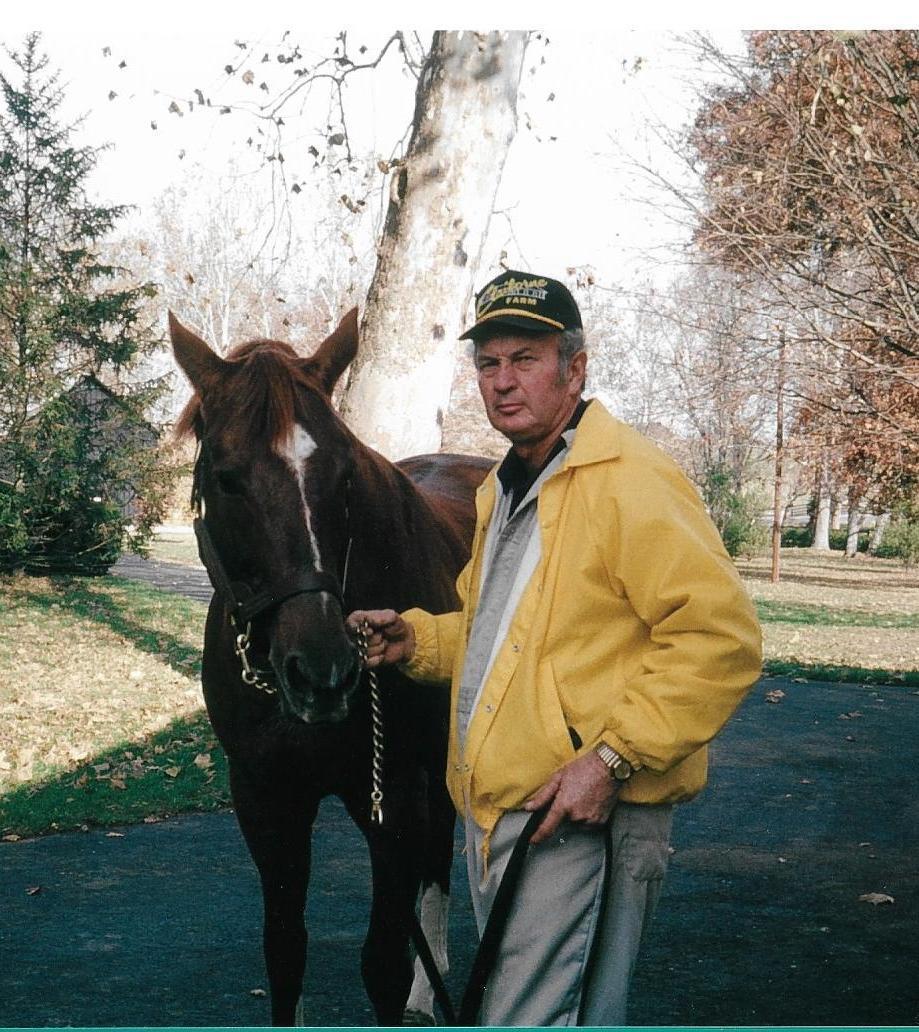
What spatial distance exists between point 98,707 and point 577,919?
4.11 metres

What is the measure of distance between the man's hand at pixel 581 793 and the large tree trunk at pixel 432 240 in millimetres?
2746

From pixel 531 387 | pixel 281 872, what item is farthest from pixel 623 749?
pixel 281 872

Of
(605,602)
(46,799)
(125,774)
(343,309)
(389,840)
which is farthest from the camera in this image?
(125,774)

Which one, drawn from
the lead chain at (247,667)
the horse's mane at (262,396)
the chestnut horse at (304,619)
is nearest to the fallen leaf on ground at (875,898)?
the chestnut horse at (304,619)

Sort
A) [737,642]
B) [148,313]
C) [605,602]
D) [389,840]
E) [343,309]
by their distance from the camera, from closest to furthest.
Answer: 1. [737,642]
2. [605,602]
3. [389,840]
4. [148,313]
5. [343,309]

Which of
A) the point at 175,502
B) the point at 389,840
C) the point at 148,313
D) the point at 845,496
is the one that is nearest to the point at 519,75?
the point at 148,313

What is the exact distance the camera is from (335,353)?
267 cm

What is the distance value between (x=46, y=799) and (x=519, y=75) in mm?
3493

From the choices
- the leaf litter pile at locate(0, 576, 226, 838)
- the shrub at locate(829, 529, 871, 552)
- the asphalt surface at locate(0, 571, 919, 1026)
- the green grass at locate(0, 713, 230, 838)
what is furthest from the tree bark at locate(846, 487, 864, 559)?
the green grass at locate(0, 713, 230, 838)

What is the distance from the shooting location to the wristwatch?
1.89m

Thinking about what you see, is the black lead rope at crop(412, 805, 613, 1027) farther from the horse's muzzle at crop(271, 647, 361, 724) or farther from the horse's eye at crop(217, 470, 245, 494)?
the horse's eye at crop(217, 470, 245, 494)

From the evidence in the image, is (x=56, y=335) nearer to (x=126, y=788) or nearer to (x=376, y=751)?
(x=376, y=751)

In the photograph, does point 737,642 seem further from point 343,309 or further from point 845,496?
point 845,496

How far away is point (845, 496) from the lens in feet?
17.4
